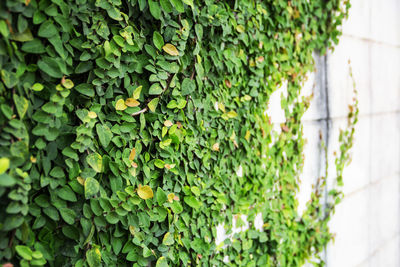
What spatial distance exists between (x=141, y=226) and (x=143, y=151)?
0.22 m

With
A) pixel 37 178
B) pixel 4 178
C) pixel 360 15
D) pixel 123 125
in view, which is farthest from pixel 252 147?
pixel 360 15

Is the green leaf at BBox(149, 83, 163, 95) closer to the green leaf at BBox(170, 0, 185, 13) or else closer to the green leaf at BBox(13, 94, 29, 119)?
the green leaf at BBox(170, 0, 185, 13)

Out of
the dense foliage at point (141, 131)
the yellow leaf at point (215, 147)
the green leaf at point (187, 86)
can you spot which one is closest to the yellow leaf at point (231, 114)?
the dense foliage at point (141, 131)

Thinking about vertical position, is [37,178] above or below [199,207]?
below

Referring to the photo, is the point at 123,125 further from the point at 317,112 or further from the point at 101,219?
the point at 317,112

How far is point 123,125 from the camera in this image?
1.15 m

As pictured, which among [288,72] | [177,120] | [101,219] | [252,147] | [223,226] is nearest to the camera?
[101,219]

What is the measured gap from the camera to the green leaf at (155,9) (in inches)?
45.6

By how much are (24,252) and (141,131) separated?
1.47ft

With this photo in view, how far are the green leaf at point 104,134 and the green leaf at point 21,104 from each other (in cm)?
20

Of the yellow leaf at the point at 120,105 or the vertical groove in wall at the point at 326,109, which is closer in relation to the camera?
the yellow leaf at the point at 120,105

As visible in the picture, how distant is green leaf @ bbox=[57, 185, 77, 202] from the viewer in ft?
3.35

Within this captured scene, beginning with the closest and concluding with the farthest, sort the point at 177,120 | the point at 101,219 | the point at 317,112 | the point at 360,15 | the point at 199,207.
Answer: the point at 101,219 < the point at 177,120 < the point at 199,207 < the point at 317,112 < the point at 360,15

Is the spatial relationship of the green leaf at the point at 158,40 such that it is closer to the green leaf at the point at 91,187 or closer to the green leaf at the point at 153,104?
the green leaf at the point at 153,104
